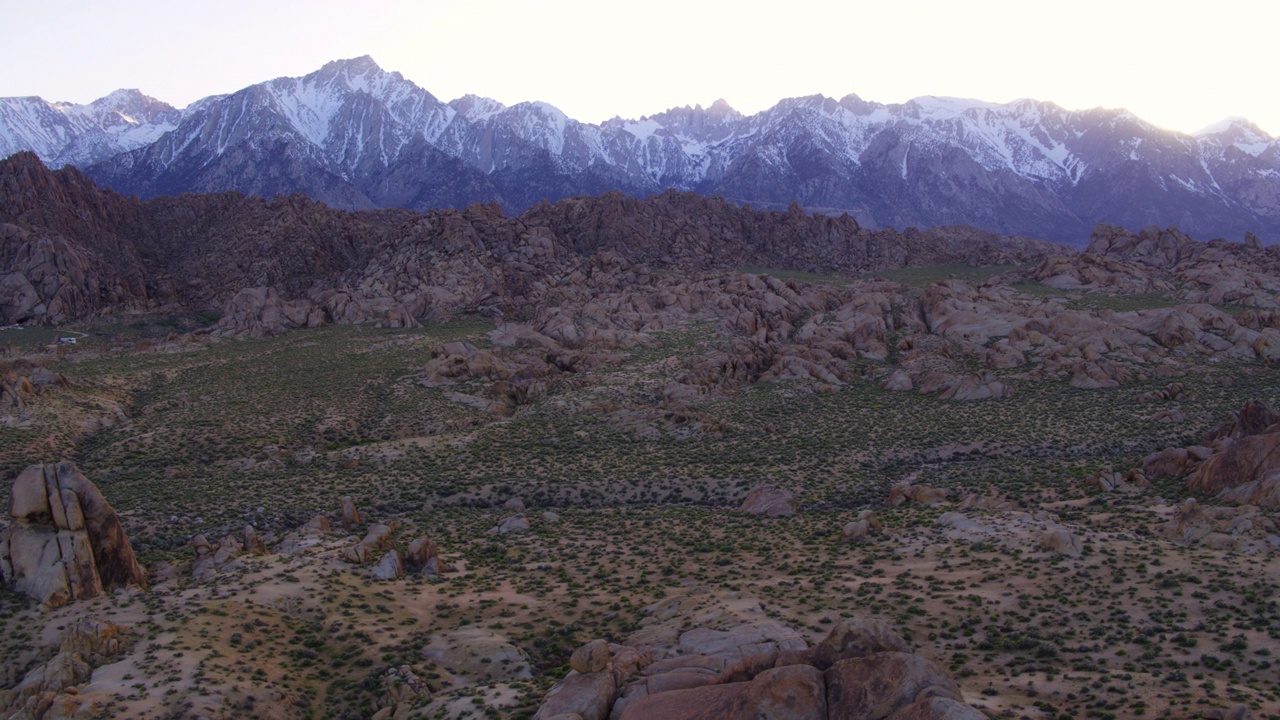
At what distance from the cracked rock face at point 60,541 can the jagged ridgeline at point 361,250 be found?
66.2 metres

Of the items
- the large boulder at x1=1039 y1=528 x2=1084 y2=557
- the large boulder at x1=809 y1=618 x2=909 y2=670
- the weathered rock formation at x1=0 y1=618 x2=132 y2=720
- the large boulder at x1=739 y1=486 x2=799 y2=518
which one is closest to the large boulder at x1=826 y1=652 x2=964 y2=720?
the large boulder at x1=809 y1=618 x2=909 y2=670

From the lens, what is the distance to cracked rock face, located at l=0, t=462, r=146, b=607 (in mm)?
26797

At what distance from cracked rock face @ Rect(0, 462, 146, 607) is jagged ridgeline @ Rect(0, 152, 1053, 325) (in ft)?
217

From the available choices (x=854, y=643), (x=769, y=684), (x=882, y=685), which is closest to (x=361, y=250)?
(x=854, y=643)

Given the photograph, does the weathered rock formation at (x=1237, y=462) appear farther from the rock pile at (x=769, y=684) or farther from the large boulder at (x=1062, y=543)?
the rock pile at (x=769, y=684)

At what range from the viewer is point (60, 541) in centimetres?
2741

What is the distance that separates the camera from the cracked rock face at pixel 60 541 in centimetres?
2680

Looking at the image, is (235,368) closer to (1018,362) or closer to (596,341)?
(596,341)

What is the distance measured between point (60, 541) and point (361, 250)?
100 meters

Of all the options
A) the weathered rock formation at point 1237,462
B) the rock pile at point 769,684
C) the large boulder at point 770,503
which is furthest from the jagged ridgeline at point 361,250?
the rock pile at point 769,684

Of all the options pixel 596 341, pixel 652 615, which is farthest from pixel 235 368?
pixel 652 615

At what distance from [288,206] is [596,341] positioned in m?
76.3

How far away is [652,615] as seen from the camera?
26.1 m

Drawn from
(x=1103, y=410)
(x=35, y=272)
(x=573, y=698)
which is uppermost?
(x=35, y=272)
